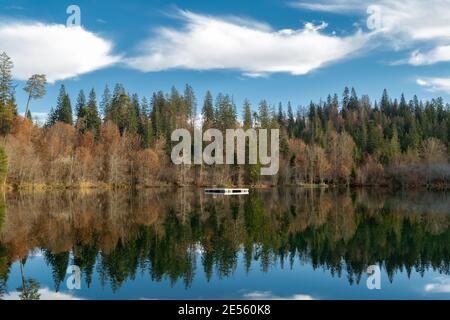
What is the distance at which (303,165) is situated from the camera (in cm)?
10725

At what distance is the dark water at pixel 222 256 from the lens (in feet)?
58.2

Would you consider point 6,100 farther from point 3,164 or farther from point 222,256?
point 222,256

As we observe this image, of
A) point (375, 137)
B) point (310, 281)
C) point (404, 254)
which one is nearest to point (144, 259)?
point (310, 281)

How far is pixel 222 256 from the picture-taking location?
77.7 ft

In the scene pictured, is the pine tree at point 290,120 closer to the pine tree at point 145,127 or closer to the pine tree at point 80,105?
the pine tree at point 145,127

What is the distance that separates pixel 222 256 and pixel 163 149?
267 ft

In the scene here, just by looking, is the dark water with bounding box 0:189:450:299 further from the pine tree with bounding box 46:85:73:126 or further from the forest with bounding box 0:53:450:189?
the pine tree with bounding box 46:85:73:126

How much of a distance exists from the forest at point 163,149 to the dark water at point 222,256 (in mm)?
46962

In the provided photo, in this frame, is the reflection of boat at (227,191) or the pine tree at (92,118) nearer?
the reflection of boat at (227,191)

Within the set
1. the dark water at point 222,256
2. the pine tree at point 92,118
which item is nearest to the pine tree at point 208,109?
the pine tree at point 92,118

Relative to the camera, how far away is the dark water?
58.2 ft

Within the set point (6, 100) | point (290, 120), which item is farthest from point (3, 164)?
point (290, 120)

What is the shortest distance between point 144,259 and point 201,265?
314 centimetres
